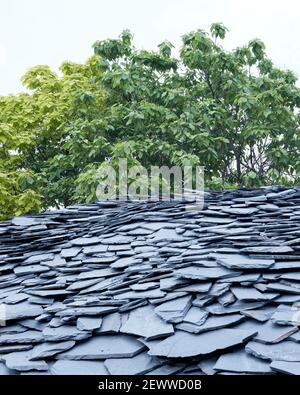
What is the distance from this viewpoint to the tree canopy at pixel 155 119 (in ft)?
38.6

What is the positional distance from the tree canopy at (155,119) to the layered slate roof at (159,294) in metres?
5.50

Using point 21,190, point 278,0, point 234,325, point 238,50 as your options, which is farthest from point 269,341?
point 278,0

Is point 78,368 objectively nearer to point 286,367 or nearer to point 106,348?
point 106,348

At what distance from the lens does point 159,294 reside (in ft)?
13.3

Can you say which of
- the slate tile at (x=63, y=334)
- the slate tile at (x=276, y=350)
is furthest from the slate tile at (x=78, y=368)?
the slate tile at (x=276, y=350)

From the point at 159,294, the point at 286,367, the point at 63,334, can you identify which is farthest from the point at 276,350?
the point at 63,334

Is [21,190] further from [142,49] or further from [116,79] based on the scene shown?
[142,49]

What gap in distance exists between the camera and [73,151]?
11930 mm

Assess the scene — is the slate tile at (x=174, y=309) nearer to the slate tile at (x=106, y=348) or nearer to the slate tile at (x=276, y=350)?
the slate tile at (x=106, y=348)

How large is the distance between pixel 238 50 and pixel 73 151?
4.41 metres

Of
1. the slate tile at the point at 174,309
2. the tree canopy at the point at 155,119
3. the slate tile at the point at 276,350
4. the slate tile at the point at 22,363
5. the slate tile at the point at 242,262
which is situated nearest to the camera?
the slate tile at the point at 276,350

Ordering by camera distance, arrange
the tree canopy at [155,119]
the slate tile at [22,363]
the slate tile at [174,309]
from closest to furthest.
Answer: the slate tile at [22,363] < the slate tile at [174,309] < the tree canopy at [155,119]
